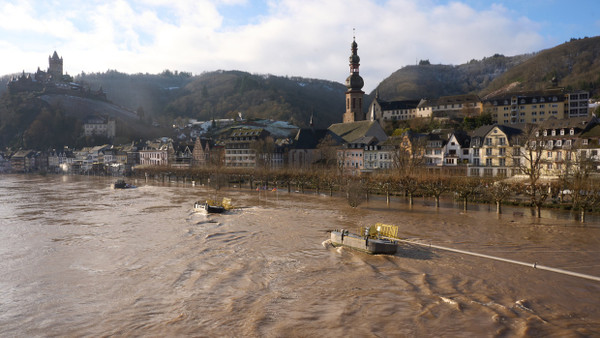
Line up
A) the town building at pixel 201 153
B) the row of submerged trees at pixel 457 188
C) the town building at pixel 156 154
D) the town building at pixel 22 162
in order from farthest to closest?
the town building at pixel 22 162
the town building at pixel 156 154
the town building at pixel 201 153
the row of submerged trees at pixel 457 188

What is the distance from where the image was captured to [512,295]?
17969 millimetres

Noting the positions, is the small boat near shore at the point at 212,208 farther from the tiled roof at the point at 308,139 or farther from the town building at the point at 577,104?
the town building at the point at 577,104

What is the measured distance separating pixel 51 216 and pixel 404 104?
8359 centimetres

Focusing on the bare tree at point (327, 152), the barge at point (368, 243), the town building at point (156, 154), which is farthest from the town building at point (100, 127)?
the barge at point (368, 243)

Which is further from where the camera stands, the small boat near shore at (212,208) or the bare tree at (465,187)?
the bare tree at (465,187)

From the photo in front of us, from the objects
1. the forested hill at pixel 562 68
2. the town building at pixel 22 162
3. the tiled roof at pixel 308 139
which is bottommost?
the town building at pixel 22 162

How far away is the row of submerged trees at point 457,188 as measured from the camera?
3825cm

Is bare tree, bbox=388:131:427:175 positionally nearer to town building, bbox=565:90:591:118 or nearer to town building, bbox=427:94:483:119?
town building, bbox=427:94:483:119

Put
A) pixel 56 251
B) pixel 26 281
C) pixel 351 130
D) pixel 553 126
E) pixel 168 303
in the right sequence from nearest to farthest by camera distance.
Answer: pixel 168 303 < pixel 26 281 < pixel 56 251 < pixel 553 126 < pixel 351 130

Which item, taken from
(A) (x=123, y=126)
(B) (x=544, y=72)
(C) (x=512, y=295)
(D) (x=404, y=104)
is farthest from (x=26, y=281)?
(A) (x=123, y=126)

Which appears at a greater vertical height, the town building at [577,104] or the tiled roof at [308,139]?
the town building at [577,104]

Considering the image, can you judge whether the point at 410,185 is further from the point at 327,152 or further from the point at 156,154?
the point at 156,154

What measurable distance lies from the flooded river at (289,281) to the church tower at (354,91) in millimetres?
66055

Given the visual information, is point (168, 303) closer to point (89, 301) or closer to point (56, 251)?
point (89, 301)
